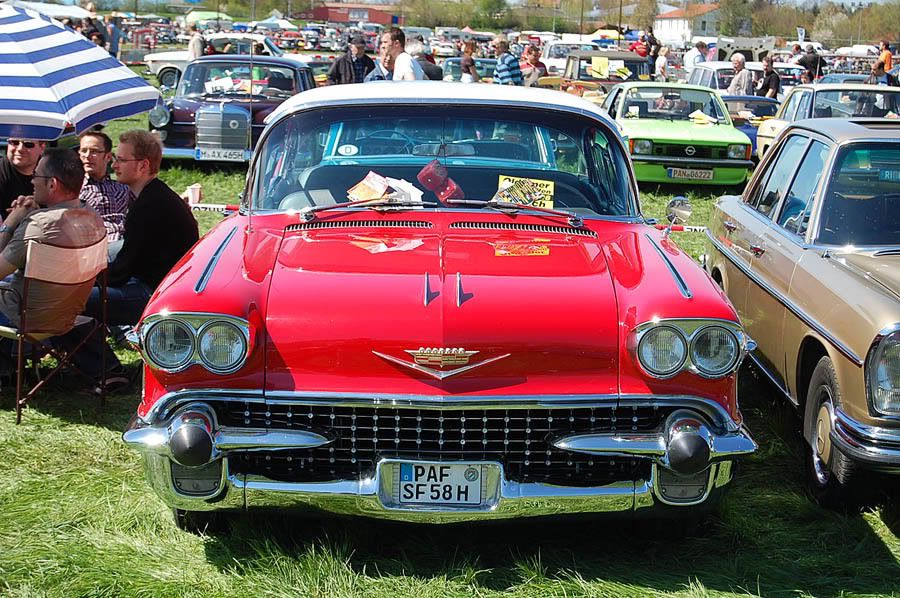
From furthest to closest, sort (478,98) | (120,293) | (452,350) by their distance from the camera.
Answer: (120,293), (478,98), (452,350)

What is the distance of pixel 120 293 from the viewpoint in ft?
19.3

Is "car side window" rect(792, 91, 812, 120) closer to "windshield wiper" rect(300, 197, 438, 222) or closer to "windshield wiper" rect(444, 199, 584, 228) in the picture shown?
"windshield wiper" rect(444, 199, 584, 228)

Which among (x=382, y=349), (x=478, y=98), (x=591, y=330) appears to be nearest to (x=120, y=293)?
(x=478, y=98)

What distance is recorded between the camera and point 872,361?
4.05 m

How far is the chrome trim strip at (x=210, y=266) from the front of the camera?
12.2 ft

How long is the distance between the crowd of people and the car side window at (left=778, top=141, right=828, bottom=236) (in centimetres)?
326

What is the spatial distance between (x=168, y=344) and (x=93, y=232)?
203 centimetres

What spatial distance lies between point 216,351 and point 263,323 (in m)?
0.18

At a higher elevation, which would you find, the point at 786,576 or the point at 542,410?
the point at 542,410

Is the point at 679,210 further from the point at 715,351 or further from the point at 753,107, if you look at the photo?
the point at 753,107

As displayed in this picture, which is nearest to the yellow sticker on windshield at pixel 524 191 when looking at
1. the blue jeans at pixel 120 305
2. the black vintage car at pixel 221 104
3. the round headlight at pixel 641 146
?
the blue jeans at pixel 120 305

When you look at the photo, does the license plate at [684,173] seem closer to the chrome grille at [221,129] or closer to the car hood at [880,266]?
the chrome grille at [221,129]

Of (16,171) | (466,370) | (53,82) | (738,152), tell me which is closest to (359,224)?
(466,370)

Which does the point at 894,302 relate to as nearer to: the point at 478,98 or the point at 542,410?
the point at 542,410
